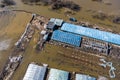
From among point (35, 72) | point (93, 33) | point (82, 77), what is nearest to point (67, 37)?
point (93, 33)

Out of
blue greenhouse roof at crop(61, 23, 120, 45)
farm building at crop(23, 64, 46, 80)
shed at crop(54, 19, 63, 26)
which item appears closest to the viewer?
farm building at crop(23, 64, 46, 80)

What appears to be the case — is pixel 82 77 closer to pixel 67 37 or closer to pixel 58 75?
pixel 58 75

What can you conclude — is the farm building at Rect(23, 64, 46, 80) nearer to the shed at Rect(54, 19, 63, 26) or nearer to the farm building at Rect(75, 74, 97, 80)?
the farm building at Rect(75, 74, 97, 80)

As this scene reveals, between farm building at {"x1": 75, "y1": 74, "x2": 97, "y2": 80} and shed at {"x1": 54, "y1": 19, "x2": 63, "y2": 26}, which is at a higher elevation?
shed at {"x1": 54, "y1": 19, "x2": 63, "y2": 26}

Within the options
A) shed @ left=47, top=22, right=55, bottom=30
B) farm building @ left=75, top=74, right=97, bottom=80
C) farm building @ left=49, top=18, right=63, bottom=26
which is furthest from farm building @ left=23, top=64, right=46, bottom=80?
farm building @ left=49, top=18, right=63, bottom=26

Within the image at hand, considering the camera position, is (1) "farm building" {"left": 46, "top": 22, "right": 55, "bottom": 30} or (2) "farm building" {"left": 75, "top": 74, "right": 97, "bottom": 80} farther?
(1) "farm building" {"left": 46, "top": 22, "right": 55, "bottom": 30}

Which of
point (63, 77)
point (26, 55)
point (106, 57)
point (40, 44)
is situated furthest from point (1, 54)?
point (106, 57)

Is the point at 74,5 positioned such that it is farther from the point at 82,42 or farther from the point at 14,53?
the point at 14,53
